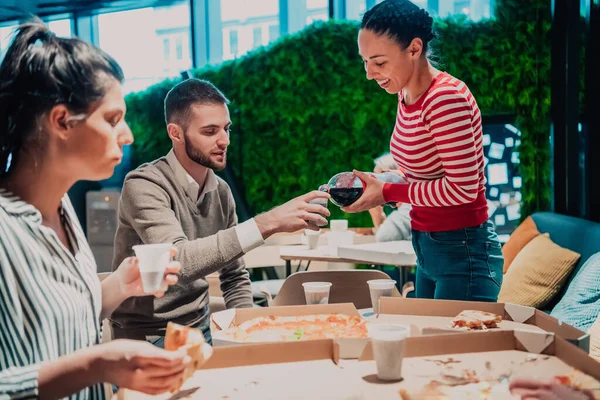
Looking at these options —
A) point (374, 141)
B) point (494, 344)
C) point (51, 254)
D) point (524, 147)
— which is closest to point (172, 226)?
point (51, 254)

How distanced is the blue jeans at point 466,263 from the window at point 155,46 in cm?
596

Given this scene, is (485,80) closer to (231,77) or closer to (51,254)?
(231,77)

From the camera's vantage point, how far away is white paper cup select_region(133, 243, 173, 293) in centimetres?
139

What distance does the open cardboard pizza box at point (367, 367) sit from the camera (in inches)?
52.1

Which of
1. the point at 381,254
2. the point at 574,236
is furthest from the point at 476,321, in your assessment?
the point at 574,236

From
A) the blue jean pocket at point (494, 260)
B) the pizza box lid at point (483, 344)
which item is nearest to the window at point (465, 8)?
the blue jean pocket at point (494, 260)

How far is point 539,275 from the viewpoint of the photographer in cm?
452

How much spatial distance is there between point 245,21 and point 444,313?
6391mm

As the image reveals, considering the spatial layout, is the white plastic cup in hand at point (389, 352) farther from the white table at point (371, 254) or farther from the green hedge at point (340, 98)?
the green hedge at point (340, 98)

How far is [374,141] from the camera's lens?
6863 millimetres

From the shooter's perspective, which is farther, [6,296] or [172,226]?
[172,226]

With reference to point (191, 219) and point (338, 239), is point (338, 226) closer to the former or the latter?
point (338, 239)

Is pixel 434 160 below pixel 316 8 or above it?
below

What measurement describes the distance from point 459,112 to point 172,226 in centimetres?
101
